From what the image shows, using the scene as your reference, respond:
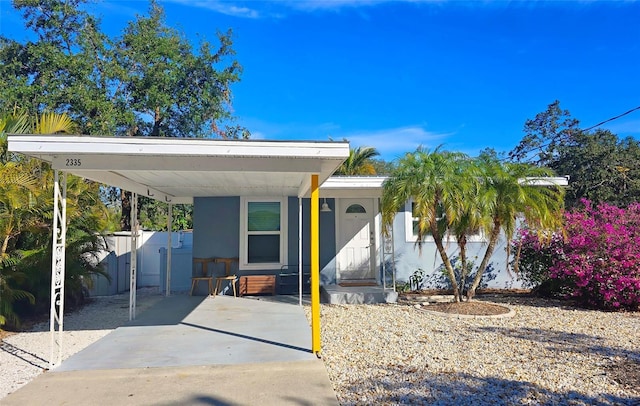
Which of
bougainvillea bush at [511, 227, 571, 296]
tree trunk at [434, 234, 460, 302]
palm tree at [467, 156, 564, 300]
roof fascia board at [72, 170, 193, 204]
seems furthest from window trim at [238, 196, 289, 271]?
→ bougainvillea bush at [511, 227, 571, 296]

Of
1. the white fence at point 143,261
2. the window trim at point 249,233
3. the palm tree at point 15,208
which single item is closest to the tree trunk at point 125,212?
the white fence at point 143,261

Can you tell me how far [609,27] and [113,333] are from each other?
47.8ft

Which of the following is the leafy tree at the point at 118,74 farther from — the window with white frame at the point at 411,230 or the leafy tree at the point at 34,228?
the window with white frame at the point at 411,230

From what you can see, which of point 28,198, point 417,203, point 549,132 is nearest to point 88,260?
point 28,198

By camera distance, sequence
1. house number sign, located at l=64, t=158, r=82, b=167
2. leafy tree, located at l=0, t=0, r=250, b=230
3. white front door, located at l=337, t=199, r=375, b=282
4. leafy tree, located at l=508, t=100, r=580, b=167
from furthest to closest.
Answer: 1. leafy tree, located at l=508, t=100, r=580, b=167
2. leafy tree, located at l=0, t=0, r=250, b=230
3. white front door, located at l=337, t=199, r=375, b=282
4. house number sign, located at l=64, t=158, r=82, b=167

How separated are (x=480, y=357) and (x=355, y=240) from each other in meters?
5.96

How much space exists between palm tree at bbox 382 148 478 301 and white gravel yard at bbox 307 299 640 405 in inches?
71.8

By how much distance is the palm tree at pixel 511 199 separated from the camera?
7.77 metres

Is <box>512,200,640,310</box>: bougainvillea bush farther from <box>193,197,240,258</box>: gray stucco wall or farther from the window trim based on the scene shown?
<box>193,197,240,258</box>: gray stucco wall

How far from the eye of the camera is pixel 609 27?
12664 mm

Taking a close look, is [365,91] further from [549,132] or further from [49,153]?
[49,153]

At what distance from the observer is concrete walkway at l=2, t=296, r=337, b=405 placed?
4055 mm

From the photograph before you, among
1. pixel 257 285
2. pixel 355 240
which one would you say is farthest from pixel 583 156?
pixel 257 285

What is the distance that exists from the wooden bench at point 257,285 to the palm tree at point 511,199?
4.99 m
